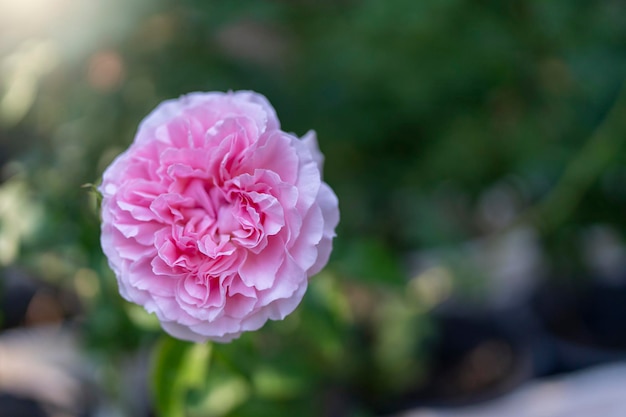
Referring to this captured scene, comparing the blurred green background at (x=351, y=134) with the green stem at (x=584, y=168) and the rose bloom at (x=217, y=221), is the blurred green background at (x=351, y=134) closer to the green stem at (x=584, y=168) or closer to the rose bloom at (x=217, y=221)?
the green stem at (x=584, y=168)

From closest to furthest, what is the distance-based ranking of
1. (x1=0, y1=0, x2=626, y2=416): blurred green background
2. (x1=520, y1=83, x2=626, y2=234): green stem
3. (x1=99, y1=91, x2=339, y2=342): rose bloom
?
(x1=99, y1=91, x2=339, y2=342): rose bloom
(x1=0, y1=0, x2=626, y2=416): blurred green background
(x1=520, y1=83, x2=626, y2=234): green stem

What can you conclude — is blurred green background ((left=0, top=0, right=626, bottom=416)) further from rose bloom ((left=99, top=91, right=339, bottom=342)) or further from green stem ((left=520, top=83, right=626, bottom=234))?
rose bloom ((left=99, top=91, right=339, bottom=342))

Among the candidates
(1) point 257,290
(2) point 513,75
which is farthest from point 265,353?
(2) point 513,75

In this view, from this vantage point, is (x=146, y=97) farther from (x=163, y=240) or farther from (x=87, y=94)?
(x=163, y=240)

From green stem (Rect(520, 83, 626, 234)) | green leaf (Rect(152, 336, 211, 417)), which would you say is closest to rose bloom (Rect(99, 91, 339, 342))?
green leaf (Rect(152, 336, 211, 417))

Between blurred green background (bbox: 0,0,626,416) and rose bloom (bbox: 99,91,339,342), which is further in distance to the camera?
blurred green background (bbox: 0,0,626,416)

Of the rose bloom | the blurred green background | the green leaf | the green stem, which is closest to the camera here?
the rose bloom

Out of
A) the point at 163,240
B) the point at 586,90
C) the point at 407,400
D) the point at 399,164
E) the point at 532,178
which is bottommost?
the point at 407,400
